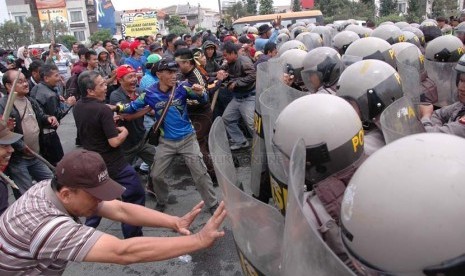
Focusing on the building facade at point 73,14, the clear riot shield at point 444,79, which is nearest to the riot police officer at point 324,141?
the clear riot shield at point 444,79

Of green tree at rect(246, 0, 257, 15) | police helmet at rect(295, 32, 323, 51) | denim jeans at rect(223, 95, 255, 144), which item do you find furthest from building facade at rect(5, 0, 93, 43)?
denim jeans at rect(223, 95, 255, 144)

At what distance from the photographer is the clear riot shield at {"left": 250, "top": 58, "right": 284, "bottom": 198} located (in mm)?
3117

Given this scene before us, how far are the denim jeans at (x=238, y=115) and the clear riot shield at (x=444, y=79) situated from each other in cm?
227

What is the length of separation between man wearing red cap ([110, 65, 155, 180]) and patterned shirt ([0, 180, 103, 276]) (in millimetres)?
2714

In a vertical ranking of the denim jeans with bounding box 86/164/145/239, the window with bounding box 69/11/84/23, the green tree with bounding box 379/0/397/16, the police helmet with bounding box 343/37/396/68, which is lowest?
the denim jeans with bounding box 86/164/145/239

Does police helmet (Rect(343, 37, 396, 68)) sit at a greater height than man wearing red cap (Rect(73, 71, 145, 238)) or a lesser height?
greater

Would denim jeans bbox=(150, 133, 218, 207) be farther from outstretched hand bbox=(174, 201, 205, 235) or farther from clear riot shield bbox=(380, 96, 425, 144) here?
clear riot shield bbox=(380, 96, 425, 144)

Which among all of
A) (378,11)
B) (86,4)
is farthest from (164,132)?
(86,4)

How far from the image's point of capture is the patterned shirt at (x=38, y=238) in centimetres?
166

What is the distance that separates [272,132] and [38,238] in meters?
1.46

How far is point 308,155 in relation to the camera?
1662 millimetres

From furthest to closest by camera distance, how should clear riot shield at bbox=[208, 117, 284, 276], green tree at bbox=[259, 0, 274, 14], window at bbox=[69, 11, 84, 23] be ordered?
window at bbox=[69, 11, 84, 23] → green tree at bbox=[259, 0, 274, 14] → clear riot shield at bbox=[208, 117, 284, 276]

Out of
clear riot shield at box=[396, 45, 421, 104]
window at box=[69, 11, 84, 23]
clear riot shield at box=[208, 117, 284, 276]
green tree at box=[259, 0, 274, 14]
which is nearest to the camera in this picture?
clear riot shield at box=[208, 117, 284, 276]

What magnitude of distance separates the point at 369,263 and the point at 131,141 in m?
3.73
